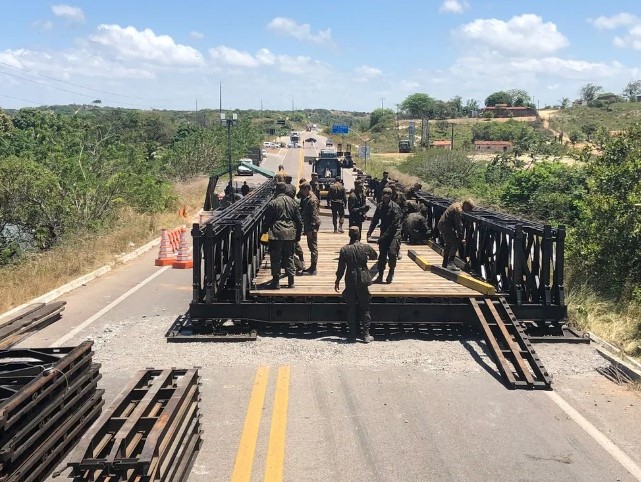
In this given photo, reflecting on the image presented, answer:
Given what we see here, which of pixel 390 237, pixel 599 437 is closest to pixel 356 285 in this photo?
pixel 390 237

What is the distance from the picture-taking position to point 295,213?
34.5ft

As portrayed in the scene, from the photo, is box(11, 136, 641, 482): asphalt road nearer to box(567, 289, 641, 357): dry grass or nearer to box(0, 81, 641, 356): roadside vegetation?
box(567, 289, 641, 357): dry grass

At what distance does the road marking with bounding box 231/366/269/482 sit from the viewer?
5.64m

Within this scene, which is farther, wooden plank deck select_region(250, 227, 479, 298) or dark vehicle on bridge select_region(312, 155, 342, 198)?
dark vehicle on bridge select_region(312, 155, 342, 198)

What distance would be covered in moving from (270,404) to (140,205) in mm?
24190

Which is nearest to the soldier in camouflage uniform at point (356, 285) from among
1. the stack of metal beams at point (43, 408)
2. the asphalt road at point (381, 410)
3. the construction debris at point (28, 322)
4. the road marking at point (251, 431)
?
the asphalt road at point (381, 410)

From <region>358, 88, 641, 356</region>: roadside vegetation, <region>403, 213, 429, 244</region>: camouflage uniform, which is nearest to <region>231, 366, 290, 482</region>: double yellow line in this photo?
<region>358, 88, 641, 356</region>: roadside vegetation

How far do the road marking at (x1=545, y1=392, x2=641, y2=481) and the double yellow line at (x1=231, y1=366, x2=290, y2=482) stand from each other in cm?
304

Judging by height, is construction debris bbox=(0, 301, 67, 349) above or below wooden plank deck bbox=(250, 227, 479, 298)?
below

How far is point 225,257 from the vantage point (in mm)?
10750

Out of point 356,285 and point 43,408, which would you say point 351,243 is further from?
point 43,408

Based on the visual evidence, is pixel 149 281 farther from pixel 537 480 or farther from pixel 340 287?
pixel 537 480

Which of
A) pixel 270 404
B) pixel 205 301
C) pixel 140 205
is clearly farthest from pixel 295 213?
pixel 140 205

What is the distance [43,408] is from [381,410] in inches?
134
